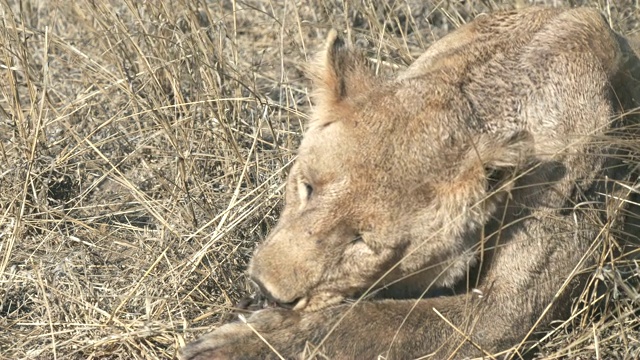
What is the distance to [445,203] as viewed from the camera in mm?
4098

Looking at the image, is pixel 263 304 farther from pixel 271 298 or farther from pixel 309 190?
pixel 309 190

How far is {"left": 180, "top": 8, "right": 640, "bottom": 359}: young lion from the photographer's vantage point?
160 inches

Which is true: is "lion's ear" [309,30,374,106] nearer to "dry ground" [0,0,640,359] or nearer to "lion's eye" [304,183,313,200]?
"lion's eye" [304,183,313,200]

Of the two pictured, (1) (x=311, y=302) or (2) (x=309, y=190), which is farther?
(2) (x=309, y=190)

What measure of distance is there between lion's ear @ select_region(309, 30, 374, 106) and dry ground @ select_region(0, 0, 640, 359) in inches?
35.2

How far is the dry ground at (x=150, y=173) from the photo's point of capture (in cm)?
480

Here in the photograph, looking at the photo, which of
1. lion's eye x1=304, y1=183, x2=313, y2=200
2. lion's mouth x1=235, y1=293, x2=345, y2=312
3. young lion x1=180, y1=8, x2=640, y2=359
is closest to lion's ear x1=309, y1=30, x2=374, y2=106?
young lion x1=180, y1=8, x2=640, y2=359

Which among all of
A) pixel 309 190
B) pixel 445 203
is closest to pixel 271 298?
pixel 309 190

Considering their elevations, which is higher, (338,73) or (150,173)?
(338,73)

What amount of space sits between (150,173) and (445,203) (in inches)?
90.2

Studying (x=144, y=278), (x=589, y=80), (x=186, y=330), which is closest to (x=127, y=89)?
(x=144, y=278)

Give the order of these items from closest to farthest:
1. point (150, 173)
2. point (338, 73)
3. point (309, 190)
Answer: point (309, 190)
point (338, 73)
point (150, 173)

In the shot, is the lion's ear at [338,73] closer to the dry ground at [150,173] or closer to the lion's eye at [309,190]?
the lion's eye at [309,190]

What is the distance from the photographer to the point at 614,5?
6.57 meters
